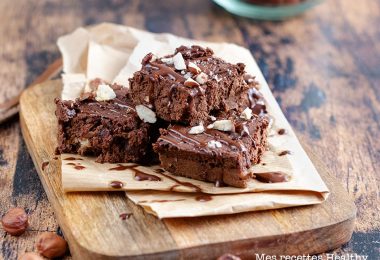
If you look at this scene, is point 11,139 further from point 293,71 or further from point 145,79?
point 293,71

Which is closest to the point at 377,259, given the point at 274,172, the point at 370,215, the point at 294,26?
the point at 370,215

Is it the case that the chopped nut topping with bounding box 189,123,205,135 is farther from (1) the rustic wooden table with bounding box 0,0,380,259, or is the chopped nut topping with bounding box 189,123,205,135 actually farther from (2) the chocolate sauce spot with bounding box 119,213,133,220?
(1) the rustic wooden table with bounding box 0,0,380,259

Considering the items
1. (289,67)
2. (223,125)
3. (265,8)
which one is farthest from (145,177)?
(265,8)

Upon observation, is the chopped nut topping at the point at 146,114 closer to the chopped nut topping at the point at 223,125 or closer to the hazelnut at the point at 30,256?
the chopped nut topping at the point at 223,125

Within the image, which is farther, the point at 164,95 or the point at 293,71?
the point at 293,71

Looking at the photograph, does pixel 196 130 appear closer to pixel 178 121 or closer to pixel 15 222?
pixel 178 121

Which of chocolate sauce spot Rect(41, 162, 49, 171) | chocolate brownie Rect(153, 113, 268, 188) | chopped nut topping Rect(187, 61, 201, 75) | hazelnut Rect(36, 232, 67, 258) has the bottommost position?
hazelnut Rect(36, 232, 67, 258)

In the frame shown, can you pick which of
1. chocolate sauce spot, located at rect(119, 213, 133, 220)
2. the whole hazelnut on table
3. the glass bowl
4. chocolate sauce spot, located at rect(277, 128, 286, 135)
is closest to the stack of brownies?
chocolate sauce spot, located at rect(277, 128, 286, 135)
